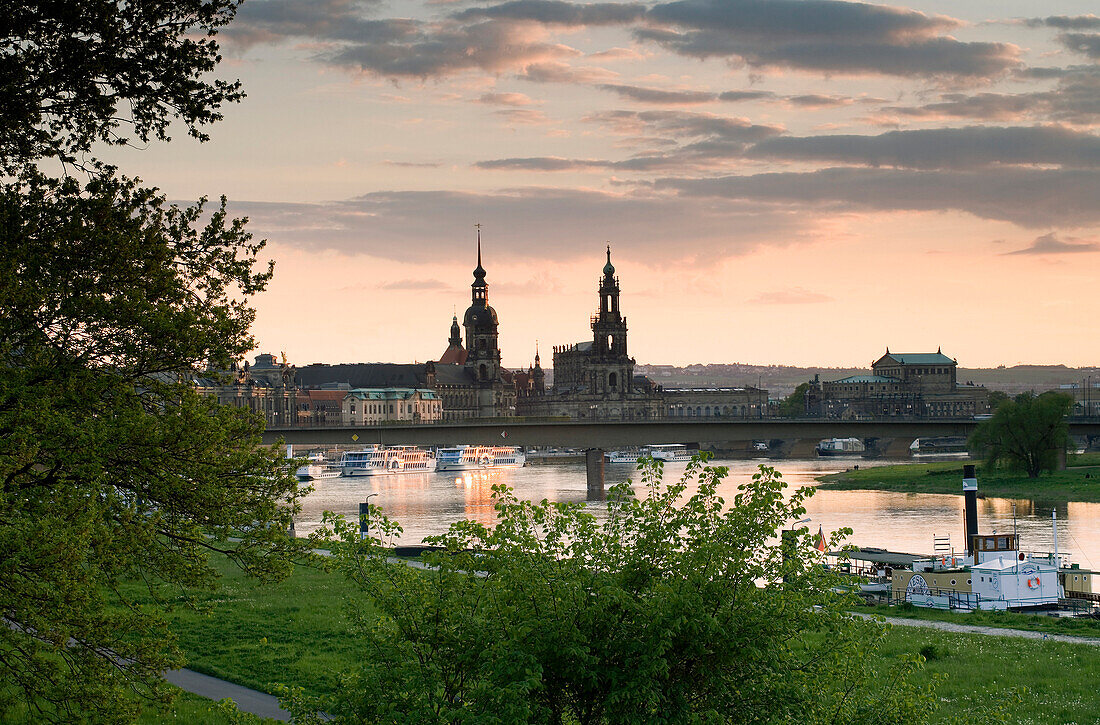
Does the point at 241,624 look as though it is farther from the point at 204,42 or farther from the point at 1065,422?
the point at 1065,422

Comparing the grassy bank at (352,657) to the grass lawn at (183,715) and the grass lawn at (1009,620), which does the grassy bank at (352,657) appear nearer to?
the grass lawn at (183,715)

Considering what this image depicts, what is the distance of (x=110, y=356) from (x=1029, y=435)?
91310 mm

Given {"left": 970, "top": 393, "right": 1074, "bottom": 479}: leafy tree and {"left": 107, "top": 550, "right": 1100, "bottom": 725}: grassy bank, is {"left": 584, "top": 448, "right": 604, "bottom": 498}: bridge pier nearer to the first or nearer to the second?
{"left": 970, "top": 393, "right": 1074, "bottom": 479}: leafy tree

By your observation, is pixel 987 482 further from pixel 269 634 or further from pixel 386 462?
pixel 386 462

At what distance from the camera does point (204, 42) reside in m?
17.1

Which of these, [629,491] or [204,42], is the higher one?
[204,42]

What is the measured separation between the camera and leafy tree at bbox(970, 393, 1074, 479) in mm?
96500

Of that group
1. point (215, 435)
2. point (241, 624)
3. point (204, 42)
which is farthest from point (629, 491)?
point (241, 624)

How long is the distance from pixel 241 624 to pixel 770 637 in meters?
21.2

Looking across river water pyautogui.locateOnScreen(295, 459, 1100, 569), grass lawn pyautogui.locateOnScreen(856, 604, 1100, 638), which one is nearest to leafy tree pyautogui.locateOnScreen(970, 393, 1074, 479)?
river water pyautogui.locateOnScreen(295, 459, 1100, 569)

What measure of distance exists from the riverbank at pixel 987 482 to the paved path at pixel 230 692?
7006 centimetres

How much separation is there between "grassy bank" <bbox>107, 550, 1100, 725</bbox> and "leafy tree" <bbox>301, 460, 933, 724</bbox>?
835 centimetres

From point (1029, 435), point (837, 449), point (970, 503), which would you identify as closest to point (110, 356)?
point (970, 503)

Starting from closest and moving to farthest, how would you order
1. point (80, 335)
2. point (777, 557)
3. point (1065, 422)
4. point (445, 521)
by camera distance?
point (777, 557)
point (80, 335)
point (445, 521)
point (1065, 422)
